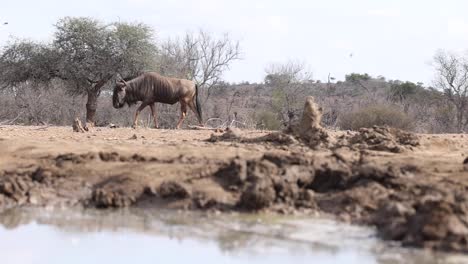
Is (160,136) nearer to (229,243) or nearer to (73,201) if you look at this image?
(73,201)

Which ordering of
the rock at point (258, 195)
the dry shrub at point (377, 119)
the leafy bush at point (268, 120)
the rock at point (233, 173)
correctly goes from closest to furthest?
1. the rock at point (258, 195)
2. the rock at point (233, 173)
3. the dry shrub at point (377, 119)
4. the leafy bush at point (268, 120)

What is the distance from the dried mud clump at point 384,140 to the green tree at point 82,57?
54.0 ft

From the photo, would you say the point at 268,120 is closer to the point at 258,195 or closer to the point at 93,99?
the point at 93,99

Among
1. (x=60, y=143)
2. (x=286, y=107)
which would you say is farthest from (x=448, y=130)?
(x=60, y=143)

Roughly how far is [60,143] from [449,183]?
5.38 meters

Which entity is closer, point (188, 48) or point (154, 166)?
point (154, 166)

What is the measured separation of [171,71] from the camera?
34.4 metres

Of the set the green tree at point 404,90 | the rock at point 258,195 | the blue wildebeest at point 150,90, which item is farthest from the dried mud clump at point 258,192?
the green tree at point 404,90

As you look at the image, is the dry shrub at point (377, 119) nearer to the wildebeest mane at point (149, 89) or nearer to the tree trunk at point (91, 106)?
the tree trunk at point (91, 106)

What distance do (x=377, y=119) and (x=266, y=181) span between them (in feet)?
65.5

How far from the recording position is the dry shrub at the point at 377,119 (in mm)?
26594

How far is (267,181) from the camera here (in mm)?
7809

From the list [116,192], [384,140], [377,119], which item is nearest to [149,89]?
[384,140]

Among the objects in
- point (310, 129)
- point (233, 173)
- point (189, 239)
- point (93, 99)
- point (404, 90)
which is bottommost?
point (189, 239)
